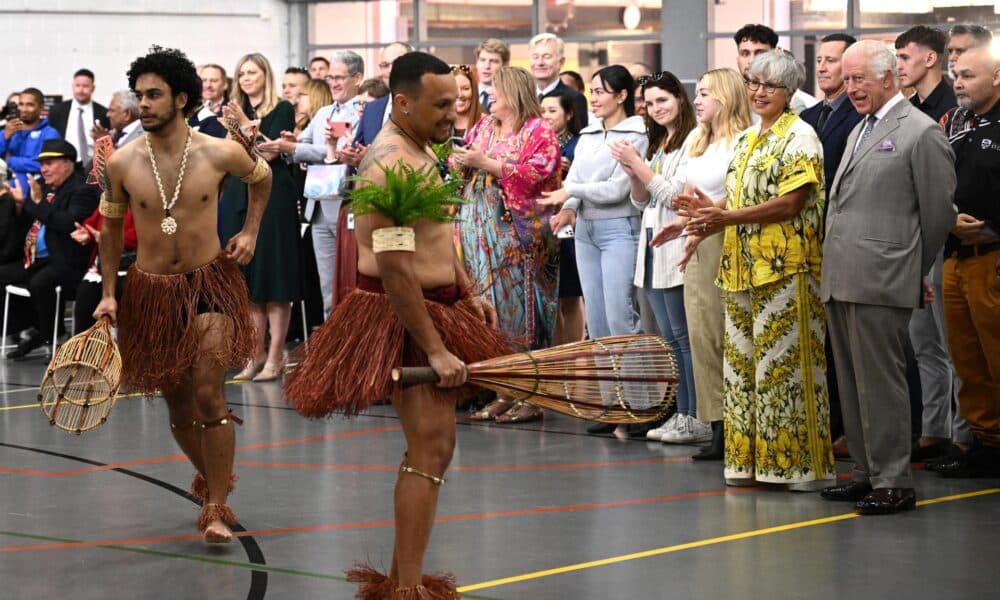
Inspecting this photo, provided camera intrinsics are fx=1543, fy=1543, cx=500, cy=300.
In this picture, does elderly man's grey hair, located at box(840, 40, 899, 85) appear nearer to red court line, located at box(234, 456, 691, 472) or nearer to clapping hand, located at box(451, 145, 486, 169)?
red court line, located at box(234, 456, 691, 472)

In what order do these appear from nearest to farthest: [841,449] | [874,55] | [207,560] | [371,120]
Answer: [207,560] → [874,55] → [841,449] → [371,120]

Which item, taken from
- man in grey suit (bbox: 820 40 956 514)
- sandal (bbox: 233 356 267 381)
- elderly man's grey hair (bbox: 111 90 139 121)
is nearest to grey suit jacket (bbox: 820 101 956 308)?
man in grey suit (bbox: 820 40 956 514)

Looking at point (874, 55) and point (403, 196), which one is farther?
point (874, 55)

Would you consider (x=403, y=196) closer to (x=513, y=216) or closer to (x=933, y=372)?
(x=933, y=372)

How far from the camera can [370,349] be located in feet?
16.3

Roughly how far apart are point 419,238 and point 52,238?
27.0 feet

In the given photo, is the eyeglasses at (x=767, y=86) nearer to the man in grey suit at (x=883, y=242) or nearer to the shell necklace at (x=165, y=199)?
the man in grey suit at (x=883, y=242)

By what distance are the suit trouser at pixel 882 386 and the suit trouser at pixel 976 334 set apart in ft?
2.21

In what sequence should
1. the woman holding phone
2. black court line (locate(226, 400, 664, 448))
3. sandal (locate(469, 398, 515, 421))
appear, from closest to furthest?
black court line (locate(226, 400, 664, 448)) → the woman holding phone → sandal (locate(469, 398, 515, 421))

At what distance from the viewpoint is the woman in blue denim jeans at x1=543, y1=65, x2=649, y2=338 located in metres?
8.64

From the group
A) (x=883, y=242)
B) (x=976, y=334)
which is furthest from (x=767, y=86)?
(x=976, y=334)

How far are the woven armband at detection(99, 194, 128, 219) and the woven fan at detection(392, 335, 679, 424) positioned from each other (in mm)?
2059

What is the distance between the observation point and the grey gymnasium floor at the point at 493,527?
18.0 feet

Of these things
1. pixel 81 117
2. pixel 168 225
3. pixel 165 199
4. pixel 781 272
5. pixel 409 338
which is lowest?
pixel 409 338
